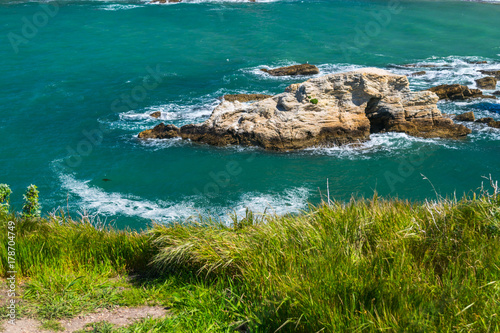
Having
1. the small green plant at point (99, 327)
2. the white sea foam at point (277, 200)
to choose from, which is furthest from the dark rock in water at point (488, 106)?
the small green plant at point (99, 327)

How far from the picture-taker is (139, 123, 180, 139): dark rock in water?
2500 centimetres

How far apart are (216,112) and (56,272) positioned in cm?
1856

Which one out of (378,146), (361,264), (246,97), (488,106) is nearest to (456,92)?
(488,106)

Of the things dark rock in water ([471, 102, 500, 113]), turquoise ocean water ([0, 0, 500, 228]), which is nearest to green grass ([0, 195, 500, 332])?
turquoise ocean water ([0, 0, 500, 228])

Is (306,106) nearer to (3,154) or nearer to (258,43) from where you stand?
(3,154)

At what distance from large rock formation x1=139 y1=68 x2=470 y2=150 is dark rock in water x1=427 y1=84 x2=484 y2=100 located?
4876 millimetres

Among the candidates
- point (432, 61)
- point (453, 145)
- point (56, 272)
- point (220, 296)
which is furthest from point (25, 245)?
point (432, 61)

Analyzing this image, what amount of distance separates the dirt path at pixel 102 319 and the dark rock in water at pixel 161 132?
19.4m

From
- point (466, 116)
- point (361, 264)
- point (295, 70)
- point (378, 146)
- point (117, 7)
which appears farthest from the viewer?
point (117, 7)

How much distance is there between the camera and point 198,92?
3159 cm

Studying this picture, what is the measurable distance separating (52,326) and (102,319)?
1.96 ft

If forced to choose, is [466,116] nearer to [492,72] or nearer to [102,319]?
[492,72]

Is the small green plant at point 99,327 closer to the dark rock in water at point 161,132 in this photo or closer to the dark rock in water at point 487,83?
the dark rock in water at point 161,132

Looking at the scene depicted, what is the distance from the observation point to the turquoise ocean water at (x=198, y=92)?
65.9ft
